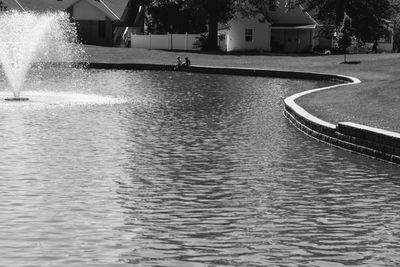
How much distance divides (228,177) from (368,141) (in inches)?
211

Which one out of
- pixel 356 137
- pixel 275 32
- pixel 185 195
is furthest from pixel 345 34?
pixel 185 195

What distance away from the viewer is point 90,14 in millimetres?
110500

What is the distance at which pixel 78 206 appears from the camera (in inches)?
693

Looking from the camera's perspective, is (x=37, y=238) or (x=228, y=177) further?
(x=228, y=177)

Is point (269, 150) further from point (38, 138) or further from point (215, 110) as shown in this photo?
point (215, 110)

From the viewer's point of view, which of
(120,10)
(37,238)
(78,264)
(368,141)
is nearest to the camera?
(78,264)

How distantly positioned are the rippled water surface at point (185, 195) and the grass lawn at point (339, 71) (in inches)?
87.5

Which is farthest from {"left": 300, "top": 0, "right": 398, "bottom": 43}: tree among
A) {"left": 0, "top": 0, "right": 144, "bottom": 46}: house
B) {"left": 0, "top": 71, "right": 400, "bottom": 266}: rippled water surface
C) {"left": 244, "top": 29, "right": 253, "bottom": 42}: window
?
{"left": 0, "top": 71, "right": 400, "bottom": 266}: rippled water surface

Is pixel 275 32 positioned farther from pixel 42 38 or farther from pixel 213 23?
pixel 42 38

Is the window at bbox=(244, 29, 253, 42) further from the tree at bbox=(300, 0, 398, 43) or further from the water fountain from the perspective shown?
the water fountain

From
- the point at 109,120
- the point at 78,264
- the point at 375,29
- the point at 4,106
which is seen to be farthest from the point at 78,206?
the point at 375,29

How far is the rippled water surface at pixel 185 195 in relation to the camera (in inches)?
563

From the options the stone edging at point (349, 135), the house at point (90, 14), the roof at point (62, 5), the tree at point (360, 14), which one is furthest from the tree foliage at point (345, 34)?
the stone edging at point (349, 135)

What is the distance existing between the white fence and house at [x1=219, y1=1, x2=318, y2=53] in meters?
4.33
